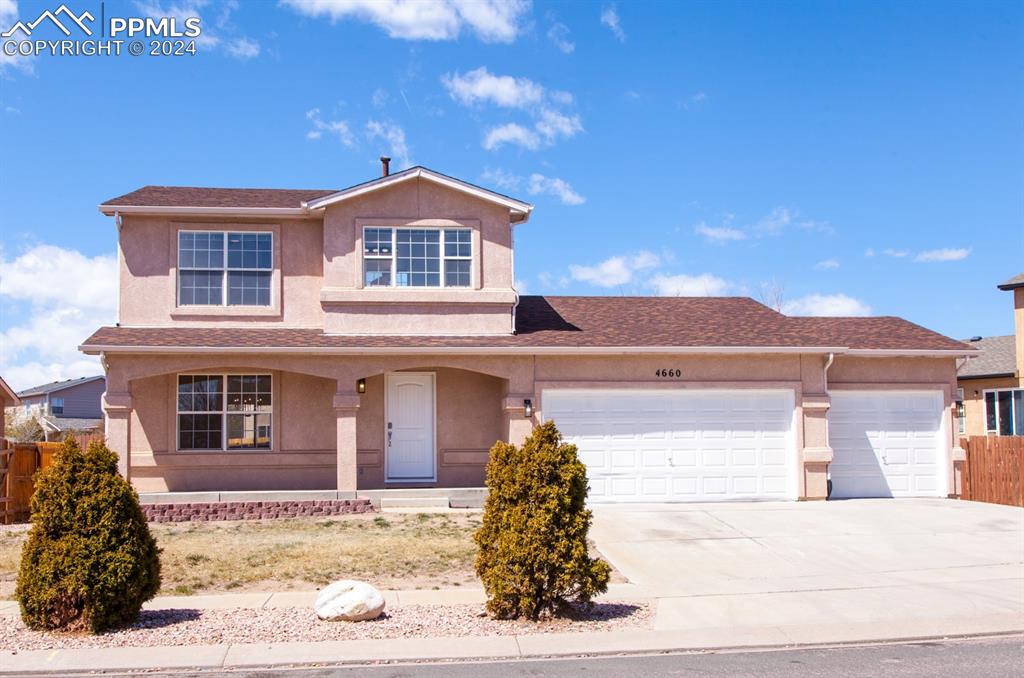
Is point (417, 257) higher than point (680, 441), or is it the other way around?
point (417, 257)

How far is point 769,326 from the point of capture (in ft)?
66.1

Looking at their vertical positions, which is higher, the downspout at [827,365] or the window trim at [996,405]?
the downspout at [827,365]

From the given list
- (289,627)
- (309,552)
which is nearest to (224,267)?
(309,552)

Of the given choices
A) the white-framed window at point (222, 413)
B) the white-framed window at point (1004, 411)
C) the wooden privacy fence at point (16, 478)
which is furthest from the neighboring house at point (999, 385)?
the wooden privacy fence at point (16, 478)

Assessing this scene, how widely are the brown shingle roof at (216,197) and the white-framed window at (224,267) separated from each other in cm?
60

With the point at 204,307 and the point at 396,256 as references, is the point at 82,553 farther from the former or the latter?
the point at 396,256

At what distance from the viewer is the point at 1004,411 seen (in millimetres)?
27750

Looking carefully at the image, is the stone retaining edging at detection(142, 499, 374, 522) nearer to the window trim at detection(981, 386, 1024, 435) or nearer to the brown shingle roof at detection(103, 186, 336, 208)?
the brown shingle roof at detection(103, 186, 336, 208)

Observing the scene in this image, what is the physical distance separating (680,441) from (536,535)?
9882mm

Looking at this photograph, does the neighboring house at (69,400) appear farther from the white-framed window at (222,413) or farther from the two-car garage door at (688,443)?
the two-car garage door at (688,443)

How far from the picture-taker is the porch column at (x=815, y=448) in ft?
60.8

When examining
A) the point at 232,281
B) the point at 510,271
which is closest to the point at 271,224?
the point at 232,281

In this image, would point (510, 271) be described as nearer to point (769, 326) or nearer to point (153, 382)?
point (769, 326)

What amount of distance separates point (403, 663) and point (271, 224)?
12.7 meters
